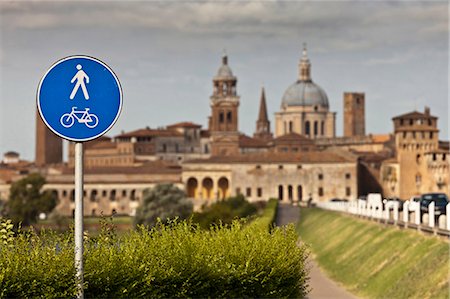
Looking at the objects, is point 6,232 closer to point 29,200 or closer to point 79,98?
point 79,98

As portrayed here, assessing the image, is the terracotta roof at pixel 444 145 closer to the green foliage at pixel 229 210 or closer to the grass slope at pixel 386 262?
the green foliage at pixel 229 210

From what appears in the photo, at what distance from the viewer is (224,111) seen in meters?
149

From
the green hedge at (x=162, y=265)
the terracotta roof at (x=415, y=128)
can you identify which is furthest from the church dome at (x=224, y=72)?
the green hedge at (x=162, y=265)

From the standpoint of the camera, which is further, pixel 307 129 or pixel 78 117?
pixel 307 129

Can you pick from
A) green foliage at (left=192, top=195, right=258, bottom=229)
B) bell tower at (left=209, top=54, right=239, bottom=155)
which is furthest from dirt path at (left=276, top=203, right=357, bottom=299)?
bell tower at (left=209, top=54, right=239, bottom=155)

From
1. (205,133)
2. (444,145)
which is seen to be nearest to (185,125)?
(205,133)

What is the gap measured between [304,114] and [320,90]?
488 cm

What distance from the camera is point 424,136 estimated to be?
109 m

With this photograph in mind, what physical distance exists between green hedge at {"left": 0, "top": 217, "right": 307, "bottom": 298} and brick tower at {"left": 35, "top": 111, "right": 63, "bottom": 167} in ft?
499

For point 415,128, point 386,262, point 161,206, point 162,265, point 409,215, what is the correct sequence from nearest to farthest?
point 162,265 → point 386,262 → point 409,215 → point 161,206 → point 415,128

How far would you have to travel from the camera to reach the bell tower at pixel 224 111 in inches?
5650

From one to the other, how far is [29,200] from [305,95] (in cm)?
7342

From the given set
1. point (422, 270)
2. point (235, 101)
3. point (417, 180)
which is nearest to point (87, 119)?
point (422, 270)

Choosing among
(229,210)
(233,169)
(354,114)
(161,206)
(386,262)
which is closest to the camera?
(386,262)
